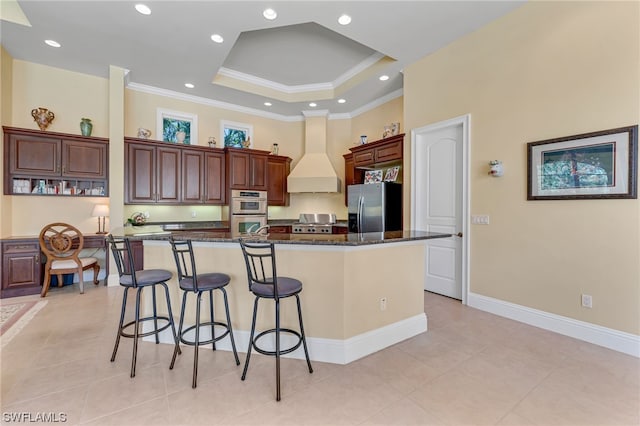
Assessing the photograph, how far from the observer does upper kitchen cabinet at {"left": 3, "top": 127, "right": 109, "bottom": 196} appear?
13.4 ft

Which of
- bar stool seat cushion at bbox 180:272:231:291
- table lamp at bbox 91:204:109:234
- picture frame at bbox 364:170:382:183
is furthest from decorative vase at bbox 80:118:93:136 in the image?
picture frame at bbox 364:170:382:183

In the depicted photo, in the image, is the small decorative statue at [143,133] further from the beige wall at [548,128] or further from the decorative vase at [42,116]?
the beige wall at [548,128]

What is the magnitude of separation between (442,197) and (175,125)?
16.6 feet

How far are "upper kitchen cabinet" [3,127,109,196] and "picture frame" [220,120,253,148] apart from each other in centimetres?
210

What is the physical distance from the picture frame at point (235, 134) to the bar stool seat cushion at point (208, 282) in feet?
13.6

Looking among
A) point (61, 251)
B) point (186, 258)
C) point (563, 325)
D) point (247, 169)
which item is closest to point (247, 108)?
point (247, 169)

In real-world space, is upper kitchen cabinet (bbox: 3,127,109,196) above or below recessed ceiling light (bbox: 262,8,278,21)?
below

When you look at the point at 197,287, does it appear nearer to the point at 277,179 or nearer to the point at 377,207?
the point at 377,207

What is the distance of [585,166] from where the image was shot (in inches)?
104

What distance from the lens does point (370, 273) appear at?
8.11 ft

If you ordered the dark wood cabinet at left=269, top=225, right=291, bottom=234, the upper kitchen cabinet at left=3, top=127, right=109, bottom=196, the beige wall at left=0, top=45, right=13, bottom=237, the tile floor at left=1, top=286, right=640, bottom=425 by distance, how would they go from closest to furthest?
the tile floor at left=1, top=286, right=640, bottom=425 < the beige wall at left=0, top=45, right=13, bottom=237 < the upper kitchen cabinet at left=3, top=127, right=109, bottom=196 < the dark wood cabinet at left=269, top=225, right=291, bottom=234

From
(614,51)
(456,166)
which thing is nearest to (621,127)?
(614,51)

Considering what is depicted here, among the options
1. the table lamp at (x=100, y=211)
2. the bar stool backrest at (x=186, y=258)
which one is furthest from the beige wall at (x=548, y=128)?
the table lamp at (x=100, y=211)

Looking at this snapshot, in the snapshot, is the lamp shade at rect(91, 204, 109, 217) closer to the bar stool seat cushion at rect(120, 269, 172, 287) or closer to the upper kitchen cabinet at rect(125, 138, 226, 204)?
the upper kitchen cabinet at rect(125, 138, 226, 204)
